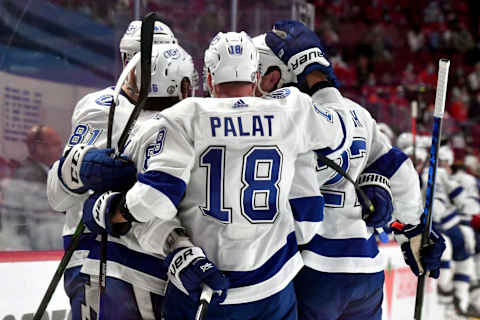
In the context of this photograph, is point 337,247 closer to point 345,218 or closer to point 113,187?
point 345,218

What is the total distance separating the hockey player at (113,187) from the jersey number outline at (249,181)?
9.8 inches

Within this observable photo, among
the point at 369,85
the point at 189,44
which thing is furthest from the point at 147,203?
the point at 369,85

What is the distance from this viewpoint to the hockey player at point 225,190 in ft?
5.94

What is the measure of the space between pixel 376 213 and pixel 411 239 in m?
0.35

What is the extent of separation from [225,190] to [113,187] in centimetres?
33

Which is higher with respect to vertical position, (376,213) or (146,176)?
(146,176)

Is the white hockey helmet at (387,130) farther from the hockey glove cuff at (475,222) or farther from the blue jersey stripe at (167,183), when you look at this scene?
the blue jersey stripe at (167,183)

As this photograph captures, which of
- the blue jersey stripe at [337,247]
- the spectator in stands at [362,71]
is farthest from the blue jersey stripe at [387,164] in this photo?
the spectator in stands at [362,71]

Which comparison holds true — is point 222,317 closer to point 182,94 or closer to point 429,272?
point 182,94

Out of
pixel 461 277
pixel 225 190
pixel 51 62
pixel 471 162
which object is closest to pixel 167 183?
pixel 225 190

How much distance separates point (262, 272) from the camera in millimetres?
1916

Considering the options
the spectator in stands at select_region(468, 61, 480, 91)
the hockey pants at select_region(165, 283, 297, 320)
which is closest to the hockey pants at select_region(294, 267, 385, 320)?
the hockey pants at select_region(165, 283, 297, 320)

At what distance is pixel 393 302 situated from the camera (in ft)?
15.8

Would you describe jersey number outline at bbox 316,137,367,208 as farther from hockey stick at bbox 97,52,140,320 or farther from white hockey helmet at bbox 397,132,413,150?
white hockey helmet at bbox 397,132,413,150
